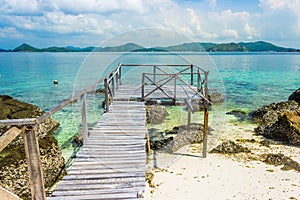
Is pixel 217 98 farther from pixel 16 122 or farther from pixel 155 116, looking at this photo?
pixel 16 122

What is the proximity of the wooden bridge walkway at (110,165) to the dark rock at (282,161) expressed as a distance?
Result: 5352mm

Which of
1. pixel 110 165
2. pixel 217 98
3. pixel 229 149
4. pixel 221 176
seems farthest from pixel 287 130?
pixel 217 98

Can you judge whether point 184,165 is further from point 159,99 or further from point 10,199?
point 10,199

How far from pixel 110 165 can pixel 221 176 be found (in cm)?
480

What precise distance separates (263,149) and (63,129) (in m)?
10.9

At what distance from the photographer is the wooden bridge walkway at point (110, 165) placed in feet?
13.8

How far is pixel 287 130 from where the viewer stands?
11.5 m

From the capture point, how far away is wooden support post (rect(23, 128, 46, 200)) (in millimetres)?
2985

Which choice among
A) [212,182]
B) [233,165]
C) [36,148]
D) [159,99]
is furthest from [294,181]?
[36,148]

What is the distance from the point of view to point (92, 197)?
4055 millimetres

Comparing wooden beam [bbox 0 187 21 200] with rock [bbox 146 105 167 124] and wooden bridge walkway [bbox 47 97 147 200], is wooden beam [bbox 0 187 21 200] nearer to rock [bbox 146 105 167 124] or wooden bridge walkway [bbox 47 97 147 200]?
wooden bridge walkway [bbox 47 97 147 200]

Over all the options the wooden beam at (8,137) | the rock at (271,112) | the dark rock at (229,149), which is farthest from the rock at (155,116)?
the wooden beam at (8,137)

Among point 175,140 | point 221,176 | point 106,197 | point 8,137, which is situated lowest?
point 221,176

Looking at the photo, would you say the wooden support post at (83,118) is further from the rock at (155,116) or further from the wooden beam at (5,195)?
the rock at (155,116)
